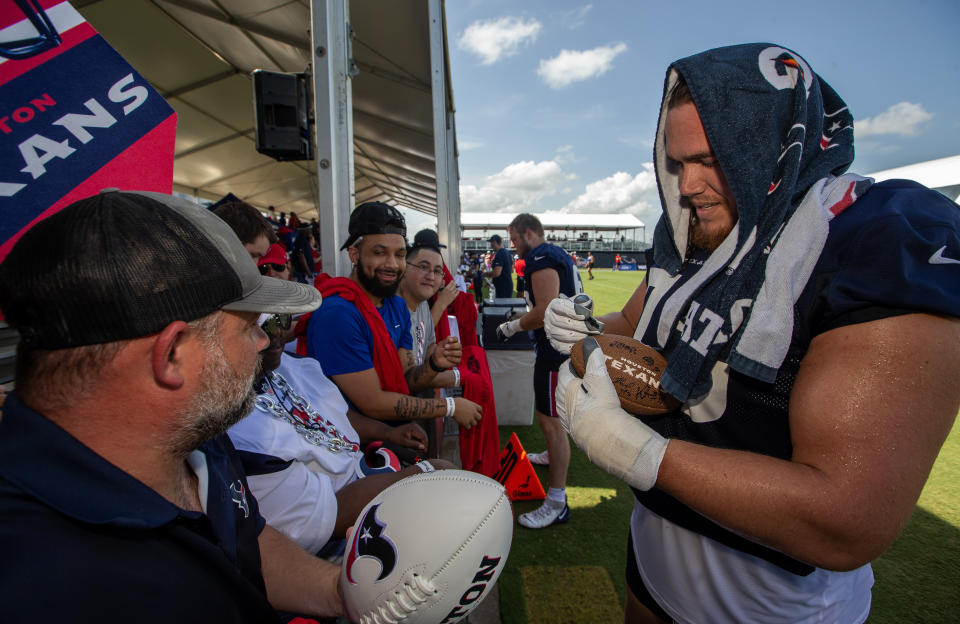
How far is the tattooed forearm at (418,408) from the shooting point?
91.7 inches

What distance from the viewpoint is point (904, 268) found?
68cm

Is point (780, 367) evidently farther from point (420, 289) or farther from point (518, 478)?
point (420, 289)

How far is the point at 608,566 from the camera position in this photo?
95.1 inches

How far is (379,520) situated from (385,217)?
2.11 m

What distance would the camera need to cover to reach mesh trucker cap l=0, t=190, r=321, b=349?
0.77m

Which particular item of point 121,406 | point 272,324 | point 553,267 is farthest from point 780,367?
point 553,267

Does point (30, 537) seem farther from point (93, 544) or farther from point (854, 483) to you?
point (854, 483)

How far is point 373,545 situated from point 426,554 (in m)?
0.16

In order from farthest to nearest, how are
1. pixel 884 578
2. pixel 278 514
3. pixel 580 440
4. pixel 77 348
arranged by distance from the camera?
pixel 884 578 → pixel 278 514 → pixel 580 440 → pixel 77 348

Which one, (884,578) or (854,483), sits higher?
(854,483)

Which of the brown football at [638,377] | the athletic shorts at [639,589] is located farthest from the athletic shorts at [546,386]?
the brown football at [638,377]

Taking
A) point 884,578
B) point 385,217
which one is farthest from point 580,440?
point 884,578

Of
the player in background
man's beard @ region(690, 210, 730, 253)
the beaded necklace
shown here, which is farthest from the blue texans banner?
the player in background

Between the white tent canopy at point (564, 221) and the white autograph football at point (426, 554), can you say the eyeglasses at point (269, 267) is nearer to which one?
the white autograph football at point (426, 554)
